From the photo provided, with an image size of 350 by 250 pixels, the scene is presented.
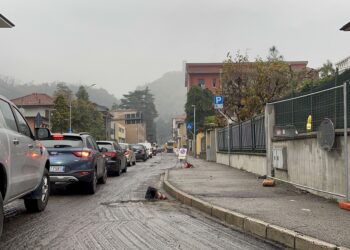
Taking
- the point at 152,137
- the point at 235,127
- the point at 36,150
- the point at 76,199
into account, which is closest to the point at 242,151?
the point at 235,127

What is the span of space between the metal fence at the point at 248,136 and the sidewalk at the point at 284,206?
3.75m

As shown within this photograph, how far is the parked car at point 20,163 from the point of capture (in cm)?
648

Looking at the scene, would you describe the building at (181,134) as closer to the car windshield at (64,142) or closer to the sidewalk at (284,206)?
the car windshield at (64,142)

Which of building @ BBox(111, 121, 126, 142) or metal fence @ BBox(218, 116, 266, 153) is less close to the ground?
building @ BBox(111, 121, 126, 142)

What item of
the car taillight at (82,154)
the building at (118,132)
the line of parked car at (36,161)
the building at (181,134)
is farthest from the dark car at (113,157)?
the building at (118,132)

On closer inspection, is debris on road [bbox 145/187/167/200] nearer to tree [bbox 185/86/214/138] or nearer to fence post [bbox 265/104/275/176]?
fence post [bbox 265/104/275/176]

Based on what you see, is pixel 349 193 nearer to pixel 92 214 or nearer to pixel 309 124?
pixel 309 124

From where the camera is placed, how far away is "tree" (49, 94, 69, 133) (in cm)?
6222

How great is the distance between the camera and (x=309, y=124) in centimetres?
1119

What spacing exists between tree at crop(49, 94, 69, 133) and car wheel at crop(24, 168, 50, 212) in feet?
178

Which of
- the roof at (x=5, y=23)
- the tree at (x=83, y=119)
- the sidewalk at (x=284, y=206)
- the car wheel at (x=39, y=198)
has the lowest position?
the sidewalk at (x=284, y=206)

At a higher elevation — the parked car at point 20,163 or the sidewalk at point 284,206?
the parked car at point 20,163

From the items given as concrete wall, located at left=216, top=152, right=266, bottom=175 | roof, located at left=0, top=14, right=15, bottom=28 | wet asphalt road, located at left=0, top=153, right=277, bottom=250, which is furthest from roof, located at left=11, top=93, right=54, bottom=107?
wet asphalt road, located at left=0, top=153, right=277, bottom=250

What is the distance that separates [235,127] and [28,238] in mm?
17593
